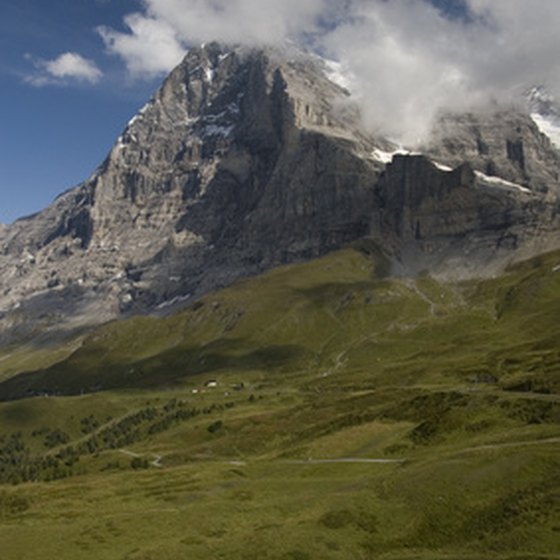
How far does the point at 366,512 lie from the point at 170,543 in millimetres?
21578

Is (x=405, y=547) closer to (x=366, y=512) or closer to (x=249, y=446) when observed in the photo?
(x=366, y=512)

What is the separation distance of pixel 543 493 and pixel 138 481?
82.5 m

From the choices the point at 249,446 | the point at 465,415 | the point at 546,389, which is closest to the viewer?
the point at 465,415

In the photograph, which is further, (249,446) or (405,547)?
(249,446)

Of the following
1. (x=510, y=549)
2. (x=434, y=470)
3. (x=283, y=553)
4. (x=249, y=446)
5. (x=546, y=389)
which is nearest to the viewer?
(x=510, y=549)

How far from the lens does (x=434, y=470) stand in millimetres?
91688

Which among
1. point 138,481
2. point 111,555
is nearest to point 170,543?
point 111,555

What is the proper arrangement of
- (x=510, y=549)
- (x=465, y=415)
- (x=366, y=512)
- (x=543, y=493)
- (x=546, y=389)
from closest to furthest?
(x=510, y=549)
(x=543, y=493)
(x=366, y=512)
(x=465, y=415)
(x=546, y=389)

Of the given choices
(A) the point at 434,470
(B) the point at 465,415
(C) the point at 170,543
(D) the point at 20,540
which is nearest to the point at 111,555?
(C) the point at 170,543

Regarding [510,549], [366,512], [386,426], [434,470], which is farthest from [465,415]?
[510,549]

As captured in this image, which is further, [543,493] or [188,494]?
[188,494]

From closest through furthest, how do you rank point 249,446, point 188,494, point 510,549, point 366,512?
point 510,549 < point 366,512 < point 188,494 < point 249,446

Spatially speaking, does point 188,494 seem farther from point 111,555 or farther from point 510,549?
point 510,549

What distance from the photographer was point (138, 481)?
139m
